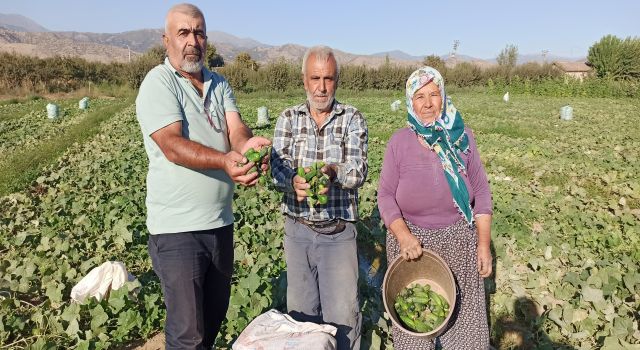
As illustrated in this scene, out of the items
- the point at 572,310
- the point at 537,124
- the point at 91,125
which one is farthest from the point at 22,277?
the point at 537,124

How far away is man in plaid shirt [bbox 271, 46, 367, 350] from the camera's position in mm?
2635

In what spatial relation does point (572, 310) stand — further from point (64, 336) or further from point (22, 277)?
point (22, 277)

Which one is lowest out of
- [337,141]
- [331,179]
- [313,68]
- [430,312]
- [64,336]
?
[64,336]

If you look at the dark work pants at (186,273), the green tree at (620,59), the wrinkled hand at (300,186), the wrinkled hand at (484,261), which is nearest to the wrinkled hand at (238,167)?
the wrinkled hand at (300,186)

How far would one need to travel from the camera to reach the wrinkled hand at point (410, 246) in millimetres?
2766

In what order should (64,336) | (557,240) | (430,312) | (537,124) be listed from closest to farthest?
(430,312) → (64,336) → (557,240) → (537,124)

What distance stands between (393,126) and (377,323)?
12.6m

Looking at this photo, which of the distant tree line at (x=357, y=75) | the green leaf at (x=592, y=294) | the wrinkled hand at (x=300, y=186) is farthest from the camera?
the distant tree line at (x=357, y=75)

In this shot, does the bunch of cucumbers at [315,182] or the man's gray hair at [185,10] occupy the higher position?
the man's gray hair at [185,10]

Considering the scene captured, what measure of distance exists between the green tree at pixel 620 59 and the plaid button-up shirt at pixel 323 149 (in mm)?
50242

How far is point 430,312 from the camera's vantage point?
2.88 meters

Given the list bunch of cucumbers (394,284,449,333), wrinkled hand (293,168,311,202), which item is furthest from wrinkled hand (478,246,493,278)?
wrinkled hand (293,168,311,202)

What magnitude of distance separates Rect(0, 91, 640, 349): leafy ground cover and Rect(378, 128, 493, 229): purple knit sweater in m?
1.09

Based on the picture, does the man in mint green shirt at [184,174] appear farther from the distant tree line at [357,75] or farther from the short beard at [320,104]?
the distant tree line at [357,75]
